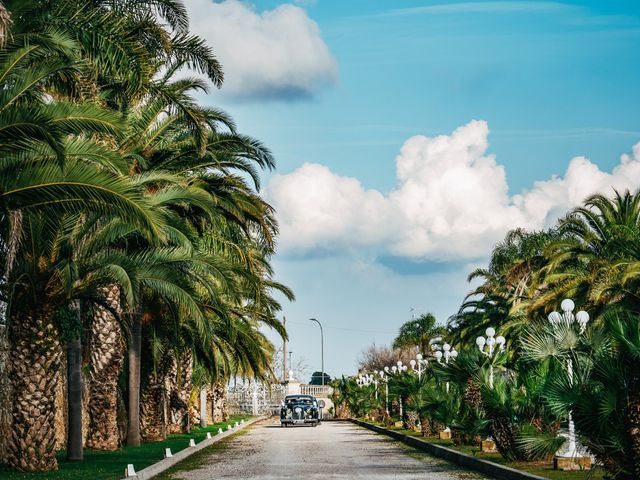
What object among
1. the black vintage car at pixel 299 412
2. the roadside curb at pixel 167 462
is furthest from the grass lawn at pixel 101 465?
the black vintage car at pixel 299 412

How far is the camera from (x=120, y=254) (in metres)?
21.2

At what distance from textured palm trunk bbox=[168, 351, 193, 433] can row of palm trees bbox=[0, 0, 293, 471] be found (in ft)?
10.9

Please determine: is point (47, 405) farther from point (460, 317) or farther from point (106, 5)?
point (460, 317)

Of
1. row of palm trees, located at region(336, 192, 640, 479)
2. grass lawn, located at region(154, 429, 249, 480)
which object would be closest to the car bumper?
row of palm trees, located at region(336, 192, 640, 479)

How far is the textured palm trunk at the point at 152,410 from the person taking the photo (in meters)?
32.8

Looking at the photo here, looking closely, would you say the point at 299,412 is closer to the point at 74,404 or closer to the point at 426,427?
the point at 426,427

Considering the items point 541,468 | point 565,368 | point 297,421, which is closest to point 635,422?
point 565,368

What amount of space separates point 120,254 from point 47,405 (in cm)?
331

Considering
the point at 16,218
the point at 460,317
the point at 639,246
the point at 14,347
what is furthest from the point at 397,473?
the point at 460,317

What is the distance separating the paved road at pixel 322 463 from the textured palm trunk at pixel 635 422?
18.2 feet

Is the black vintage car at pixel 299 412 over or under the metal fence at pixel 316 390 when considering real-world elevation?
under

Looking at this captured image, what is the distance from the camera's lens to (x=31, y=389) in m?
20.0

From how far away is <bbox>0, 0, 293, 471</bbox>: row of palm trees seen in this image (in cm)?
1612

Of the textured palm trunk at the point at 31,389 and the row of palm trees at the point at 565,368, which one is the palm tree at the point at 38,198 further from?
the row of palm trees at the point at 565,368
